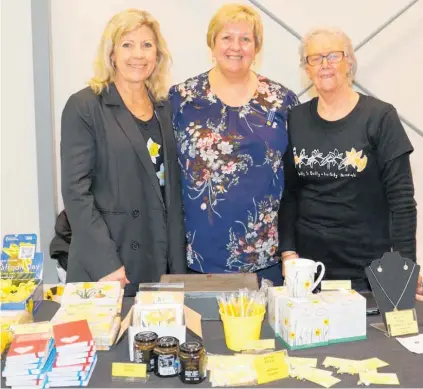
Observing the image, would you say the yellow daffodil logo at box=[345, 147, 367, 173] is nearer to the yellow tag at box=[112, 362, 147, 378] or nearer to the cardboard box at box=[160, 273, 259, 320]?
the cardboard box at box=[160, 273, 259, 320]

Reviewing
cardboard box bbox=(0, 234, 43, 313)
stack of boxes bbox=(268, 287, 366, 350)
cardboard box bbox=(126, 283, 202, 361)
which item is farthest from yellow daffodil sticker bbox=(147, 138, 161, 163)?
stack of boxes bbox=(268, 287, 366, 350)

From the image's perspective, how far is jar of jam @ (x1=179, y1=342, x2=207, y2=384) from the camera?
1.08 metres

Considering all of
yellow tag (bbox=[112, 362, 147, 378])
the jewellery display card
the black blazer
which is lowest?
yellow tag (bbox=[112, 362, 147, 378])

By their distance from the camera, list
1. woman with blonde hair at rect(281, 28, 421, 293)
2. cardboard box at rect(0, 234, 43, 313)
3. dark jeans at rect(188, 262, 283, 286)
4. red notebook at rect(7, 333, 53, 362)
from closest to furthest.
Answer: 1. red notebook at rect(7, 333, 53, 362)
2. cardboard box at rect(0, 234, 43, 313)
3. woman with blonde hair at rect(281, 28, 421, 293)
4. dark jeans at rect(188, 262, 283, 286)

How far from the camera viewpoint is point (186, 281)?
1.43m

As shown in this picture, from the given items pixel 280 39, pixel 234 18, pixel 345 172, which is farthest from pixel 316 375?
pixel 280 39

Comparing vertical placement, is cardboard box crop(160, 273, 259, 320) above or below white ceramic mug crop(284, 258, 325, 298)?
below

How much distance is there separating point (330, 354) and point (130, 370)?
0.40 meters

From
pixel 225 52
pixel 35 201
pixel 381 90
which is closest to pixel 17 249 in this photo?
pixel 225 52

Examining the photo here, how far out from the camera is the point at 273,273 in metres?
1.92

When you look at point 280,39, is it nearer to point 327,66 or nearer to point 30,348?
point 327,66

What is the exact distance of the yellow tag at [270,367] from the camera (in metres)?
1.09

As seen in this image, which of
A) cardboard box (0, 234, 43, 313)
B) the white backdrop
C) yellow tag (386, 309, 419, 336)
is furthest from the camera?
the white backdrop

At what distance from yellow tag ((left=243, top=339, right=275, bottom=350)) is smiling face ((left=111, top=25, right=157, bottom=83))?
92 cm
